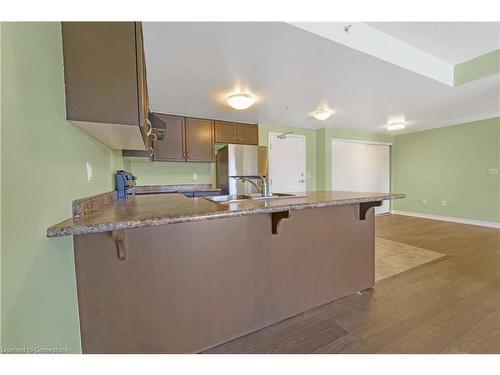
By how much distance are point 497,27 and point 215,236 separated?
2.94m

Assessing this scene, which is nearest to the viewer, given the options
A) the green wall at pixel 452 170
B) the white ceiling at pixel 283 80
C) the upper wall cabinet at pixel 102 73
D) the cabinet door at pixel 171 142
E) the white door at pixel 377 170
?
the upper wall cabinet at pixel 102 73

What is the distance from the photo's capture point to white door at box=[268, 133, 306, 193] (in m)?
4.59

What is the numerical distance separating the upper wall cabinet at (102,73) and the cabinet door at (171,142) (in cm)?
257

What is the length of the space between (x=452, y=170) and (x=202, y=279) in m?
5.97

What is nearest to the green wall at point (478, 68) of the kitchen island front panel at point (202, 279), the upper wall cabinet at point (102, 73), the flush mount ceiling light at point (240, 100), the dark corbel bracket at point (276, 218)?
the kitchen island front panel at point (202, 279)

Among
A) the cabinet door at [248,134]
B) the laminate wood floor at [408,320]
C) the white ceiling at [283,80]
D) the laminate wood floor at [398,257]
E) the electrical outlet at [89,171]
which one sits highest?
the white ceiling at [283,80]

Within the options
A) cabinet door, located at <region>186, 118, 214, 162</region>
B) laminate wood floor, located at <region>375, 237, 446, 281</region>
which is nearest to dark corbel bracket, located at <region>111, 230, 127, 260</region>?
laminate wood floor, located at <region>375, 237, 446, 281</region>

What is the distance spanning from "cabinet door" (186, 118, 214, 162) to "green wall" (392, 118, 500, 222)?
501 centimetres

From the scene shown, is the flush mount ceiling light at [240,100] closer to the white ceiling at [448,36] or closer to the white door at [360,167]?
the white ceiling at [448,36]

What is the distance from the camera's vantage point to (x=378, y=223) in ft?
15.5

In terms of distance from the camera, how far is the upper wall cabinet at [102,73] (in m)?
1.00

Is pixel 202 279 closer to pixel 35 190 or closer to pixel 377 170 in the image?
pixel 35 190

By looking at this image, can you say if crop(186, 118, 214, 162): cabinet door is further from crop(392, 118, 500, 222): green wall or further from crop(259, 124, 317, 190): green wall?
crop(392, 118, 500, 222): green wall
